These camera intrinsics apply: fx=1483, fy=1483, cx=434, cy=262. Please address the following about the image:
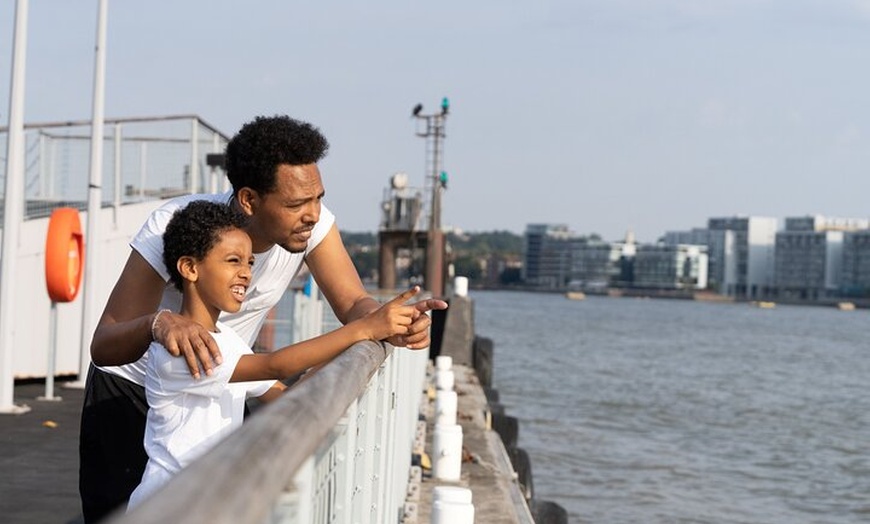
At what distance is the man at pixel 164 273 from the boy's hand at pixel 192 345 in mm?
301

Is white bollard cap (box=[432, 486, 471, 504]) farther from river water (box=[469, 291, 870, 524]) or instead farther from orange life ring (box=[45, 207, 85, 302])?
river water (box=[469, 291, 870, 524])

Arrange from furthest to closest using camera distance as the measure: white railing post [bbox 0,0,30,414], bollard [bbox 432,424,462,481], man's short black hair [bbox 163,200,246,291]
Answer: white railing post [bbox 0,0,30,414] → bollard [bbox 432,424,462,481] → man's short black hair [bbox 163,200,246,291]

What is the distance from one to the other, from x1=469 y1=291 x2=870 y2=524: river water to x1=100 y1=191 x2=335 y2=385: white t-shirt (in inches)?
498

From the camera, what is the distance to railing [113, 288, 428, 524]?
4.63 feet

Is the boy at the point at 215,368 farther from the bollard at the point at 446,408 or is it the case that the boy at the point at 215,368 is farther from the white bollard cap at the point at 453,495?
the bollard at the point at 446,408

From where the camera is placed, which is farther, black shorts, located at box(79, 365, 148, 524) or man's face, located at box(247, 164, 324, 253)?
black shorts, located at box(79, 365, 148, 524)

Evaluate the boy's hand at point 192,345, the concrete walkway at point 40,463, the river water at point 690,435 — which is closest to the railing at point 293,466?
the boy's hand at point 192,345

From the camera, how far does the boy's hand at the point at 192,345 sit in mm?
3545

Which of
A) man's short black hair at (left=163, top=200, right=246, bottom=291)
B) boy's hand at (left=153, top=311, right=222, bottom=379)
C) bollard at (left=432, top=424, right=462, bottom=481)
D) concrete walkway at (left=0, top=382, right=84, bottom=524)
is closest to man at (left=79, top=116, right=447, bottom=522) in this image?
man's short black hair at (left=163, top=200, right=246, bottom=291)

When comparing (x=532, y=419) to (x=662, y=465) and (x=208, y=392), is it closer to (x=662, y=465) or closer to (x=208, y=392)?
(x=662, y=465)

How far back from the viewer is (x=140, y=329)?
3.73 metres

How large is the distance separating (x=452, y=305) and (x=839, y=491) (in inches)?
298

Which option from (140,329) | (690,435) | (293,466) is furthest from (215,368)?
(690,435)

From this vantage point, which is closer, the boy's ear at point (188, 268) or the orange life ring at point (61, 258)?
the boy's ear at point (188, 268)
